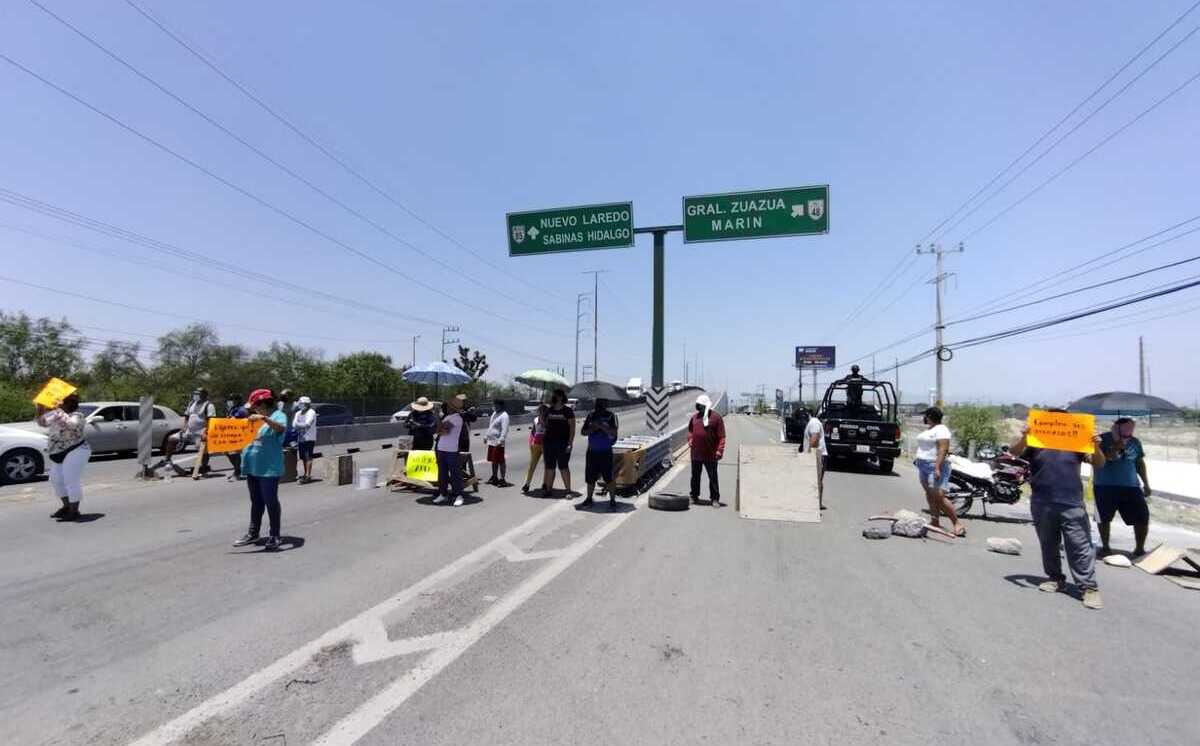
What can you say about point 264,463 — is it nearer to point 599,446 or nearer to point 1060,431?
point 599,446

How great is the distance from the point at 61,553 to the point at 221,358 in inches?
2362

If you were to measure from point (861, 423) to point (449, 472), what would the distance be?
39.3 feet

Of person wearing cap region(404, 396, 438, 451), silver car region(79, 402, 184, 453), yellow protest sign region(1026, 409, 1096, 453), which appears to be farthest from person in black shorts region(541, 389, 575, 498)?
silver car region(79, 402, 184, 453)

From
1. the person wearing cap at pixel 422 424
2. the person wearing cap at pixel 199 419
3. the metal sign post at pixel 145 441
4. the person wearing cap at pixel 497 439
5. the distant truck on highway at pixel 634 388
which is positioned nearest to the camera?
the person wearing cap at pixel 422 424

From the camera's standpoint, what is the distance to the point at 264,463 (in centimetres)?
690

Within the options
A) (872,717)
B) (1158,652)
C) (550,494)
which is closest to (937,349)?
(550,494)

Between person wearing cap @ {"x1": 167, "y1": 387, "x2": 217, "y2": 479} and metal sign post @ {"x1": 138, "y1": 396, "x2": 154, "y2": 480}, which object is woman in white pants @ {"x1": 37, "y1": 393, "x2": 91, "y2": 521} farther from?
person wearing cap @ {"x1": 167, "y1": 387, "x2": 217, "y2": 479}

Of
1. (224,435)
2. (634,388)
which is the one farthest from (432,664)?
(634,388)

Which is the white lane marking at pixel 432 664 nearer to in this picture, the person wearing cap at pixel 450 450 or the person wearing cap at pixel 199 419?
the person wearing cap at pixel 450 450

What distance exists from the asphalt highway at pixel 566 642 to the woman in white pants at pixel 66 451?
47cm

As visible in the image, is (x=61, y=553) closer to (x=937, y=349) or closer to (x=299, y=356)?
(x=937, y=349)

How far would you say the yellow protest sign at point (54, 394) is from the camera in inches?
331

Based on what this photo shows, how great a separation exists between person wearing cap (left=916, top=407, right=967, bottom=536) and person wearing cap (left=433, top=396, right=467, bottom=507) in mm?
7118

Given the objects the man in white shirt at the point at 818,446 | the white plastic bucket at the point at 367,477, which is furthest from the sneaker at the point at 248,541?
the man in white shirt at the point at 818,446
